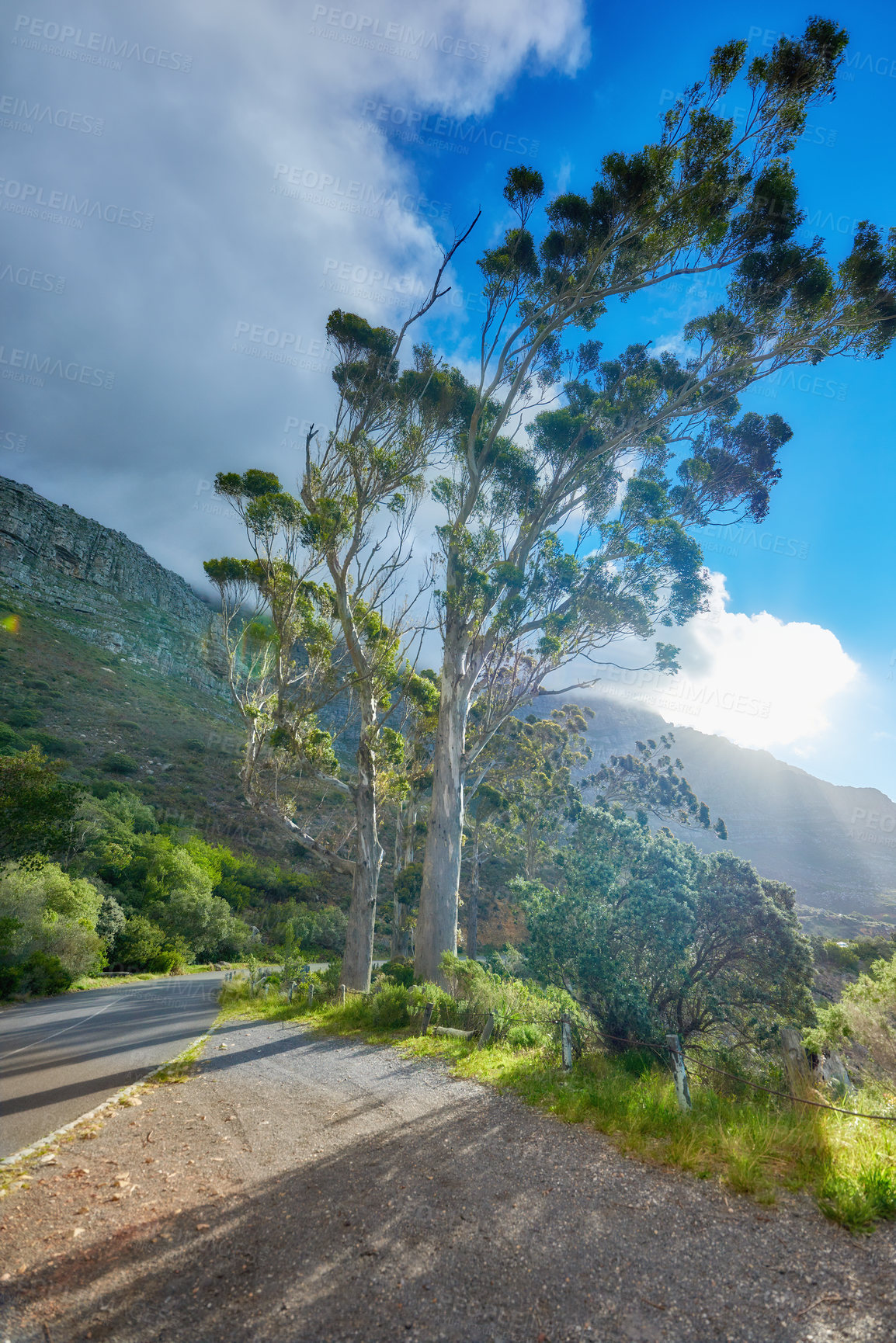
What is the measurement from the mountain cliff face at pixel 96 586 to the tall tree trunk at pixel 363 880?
65.1 meters

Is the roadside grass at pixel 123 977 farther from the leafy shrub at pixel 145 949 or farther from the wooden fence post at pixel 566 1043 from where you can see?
the wooden fence post at pixel 566 1043

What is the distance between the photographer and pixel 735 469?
15359 mm

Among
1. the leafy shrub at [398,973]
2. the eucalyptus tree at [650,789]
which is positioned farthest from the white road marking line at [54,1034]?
the eucalyptus tree at [650,789]

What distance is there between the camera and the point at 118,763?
46188mm

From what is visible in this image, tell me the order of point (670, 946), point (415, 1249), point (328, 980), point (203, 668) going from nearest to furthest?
point (415, 1249) < point (670, 946) < point (328, 980) < point (203, 668)

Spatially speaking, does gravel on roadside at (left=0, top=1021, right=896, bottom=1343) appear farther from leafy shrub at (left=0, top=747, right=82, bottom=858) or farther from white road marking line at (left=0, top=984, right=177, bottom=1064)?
leafy shrub at (left=0, top=747, right=82, bottom=858)

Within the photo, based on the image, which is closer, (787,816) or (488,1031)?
(488,1031)

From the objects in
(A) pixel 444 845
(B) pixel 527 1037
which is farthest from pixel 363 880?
(B) pixel 527 1037

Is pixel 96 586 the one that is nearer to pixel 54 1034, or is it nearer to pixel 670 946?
pixel 54 1034

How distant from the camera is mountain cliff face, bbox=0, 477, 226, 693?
71250mm

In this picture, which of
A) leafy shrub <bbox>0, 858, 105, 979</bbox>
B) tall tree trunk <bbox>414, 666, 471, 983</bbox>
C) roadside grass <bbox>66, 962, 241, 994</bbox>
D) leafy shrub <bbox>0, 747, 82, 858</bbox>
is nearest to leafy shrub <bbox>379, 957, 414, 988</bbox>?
tall tree trunk <bbox>414, 666, 471, 983</bbox>

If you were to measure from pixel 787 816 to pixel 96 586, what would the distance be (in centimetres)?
15486

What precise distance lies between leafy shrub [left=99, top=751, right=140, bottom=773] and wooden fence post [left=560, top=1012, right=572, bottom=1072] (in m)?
47.7

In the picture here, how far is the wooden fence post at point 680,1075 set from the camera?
5.25 metres
